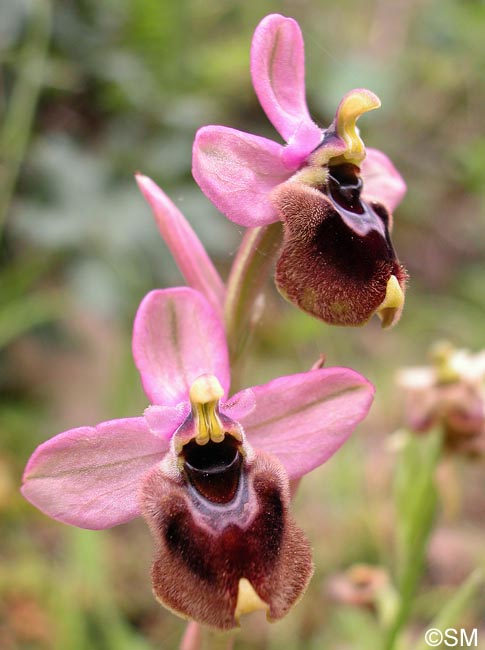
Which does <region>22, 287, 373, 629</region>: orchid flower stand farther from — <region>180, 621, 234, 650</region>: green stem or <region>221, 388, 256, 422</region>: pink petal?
<region>180, 621, 234, 650</region>: green stem

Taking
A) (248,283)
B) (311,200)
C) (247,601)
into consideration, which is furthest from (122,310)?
(247,601)

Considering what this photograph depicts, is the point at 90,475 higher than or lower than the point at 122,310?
higher

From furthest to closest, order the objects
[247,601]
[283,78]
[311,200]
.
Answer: [283,78]
[311,200]
[247,601]

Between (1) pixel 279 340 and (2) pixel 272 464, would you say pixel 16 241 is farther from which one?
(2) pixel 272 464

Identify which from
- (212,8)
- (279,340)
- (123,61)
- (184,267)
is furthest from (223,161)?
(212,8)

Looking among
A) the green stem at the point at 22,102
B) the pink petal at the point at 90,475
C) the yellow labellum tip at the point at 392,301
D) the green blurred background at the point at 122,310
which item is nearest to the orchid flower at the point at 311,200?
the yellow labellum tip at the point at 392,301

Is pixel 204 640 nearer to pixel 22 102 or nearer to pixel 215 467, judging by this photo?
pixel 215 467
